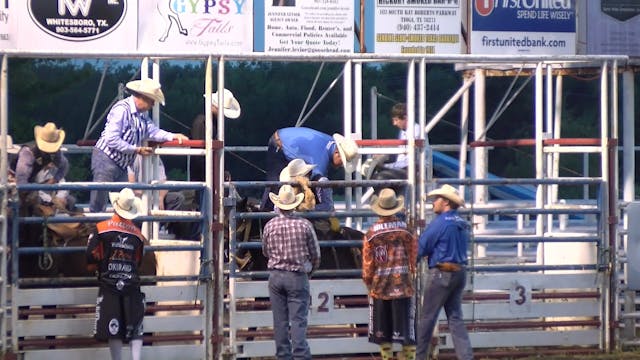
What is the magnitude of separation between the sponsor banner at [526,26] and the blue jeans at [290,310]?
4.18m

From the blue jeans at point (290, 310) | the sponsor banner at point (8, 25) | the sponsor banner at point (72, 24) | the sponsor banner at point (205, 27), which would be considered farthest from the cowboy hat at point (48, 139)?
the blue jeans at point (290, 310)

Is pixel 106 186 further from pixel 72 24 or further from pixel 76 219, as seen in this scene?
pixel 72 24

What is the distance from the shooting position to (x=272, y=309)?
1197cm

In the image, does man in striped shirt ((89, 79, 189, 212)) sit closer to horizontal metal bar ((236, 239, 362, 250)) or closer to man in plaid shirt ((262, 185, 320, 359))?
horizontal metal bar ((236, 239, 362, 250))

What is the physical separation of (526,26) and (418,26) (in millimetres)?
1325

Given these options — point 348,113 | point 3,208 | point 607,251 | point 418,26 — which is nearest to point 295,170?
point 348,113

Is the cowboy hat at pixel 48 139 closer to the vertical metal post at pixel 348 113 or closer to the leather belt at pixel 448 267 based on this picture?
the vertical metal post at pixel 348 113

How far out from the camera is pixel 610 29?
14961mm

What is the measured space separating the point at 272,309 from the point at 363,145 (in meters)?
2.42

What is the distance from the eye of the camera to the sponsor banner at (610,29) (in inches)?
588

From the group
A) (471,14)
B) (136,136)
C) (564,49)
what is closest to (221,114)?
(136,136)

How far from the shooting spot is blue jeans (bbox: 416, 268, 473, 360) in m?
12.2

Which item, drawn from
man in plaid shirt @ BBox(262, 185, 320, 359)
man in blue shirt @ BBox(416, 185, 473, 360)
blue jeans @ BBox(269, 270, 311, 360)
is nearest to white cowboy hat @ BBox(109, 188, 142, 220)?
man in plaid shirt @ BBox(262, 185, 320, 359)

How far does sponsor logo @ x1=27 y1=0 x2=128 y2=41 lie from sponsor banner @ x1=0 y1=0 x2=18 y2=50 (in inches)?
6.7
